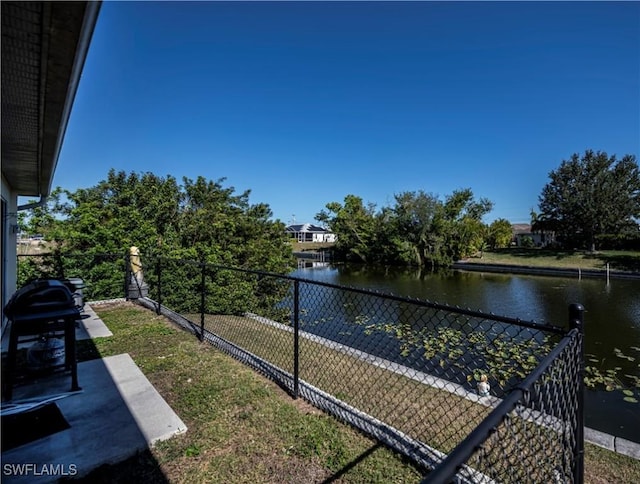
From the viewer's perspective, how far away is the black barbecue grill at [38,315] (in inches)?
96.8

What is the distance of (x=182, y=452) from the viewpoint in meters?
2.01

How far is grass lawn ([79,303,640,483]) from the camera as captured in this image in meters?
1.84

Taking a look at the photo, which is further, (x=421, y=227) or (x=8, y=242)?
(x=421, y=227)

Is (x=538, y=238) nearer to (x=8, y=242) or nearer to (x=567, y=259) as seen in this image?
(x=567, y=259)

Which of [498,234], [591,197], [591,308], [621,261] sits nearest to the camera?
[591,308]

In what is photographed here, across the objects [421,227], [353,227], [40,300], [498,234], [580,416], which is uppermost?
[353,227]

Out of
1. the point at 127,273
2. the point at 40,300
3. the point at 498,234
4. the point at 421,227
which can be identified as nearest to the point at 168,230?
the point at 127,273

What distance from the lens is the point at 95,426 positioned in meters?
2.22

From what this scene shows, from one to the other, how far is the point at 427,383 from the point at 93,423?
9.06 feet

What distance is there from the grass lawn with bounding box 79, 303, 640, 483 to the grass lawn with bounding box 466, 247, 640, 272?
2432 cm

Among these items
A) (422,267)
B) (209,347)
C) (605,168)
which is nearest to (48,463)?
(209,347)

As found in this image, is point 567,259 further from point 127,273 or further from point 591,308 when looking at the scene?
point 127,273

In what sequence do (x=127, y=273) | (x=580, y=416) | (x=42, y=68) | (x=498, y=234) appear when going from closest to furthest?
(x=580, y=416) → (x=42, y=68) → (x=127, y=273) → (x=498, y=234)

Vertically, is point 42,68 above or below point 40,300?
above
